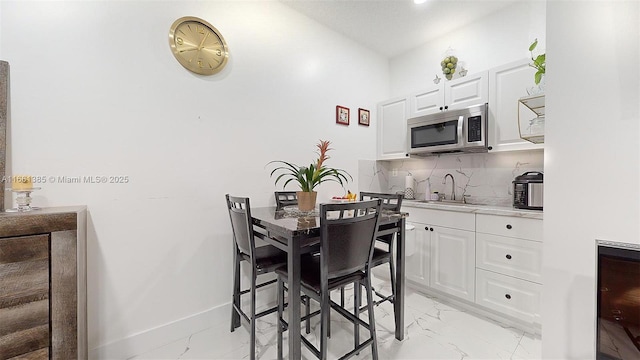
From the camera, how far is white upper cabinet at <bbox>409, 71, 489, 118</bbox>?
238 cm

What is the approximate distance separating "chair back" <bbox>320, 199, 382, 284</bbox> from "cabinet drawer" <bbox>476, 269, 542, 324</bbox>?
136 centimetres

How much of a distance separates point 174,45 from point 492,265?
301cm

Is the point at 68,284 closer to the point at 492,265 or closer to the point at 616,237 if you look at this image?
the point at 616,237

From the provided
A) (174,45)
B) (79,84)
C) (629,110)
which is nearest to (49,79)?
(79,84)

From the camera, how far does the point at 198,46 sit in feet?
6.22

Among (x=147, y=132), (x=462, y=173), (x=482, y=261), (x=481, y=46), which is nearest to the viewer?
(x=147, y=132)

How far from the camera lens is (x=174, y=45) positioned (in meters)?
1.79

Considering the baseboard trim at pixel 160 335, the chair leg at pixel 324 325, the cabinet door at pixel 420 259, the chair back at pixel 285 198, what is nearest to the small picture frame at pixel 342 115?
the chair back at pixel 285 198

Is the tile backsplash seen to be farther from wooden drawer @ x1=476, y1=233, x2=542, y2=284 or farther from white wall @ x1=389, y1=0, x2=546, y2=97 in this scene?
white wall @ x1=389, y1=0, x2=546, y2=97

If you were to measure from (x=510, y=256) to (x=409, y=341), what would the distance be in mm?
1044

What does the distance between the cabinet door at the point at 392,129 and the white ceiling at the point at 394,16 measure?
2.45 feet

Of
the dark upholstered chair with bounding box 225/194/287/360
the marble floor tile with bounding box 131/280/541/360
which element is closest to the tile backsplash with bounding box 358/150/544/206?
the marble floor tile with bounding box 131/280/541/360

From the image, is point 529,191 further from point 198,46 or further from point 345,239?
point 198,46

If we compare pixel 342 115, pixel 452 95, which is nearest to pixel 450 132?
pixel 452 95
